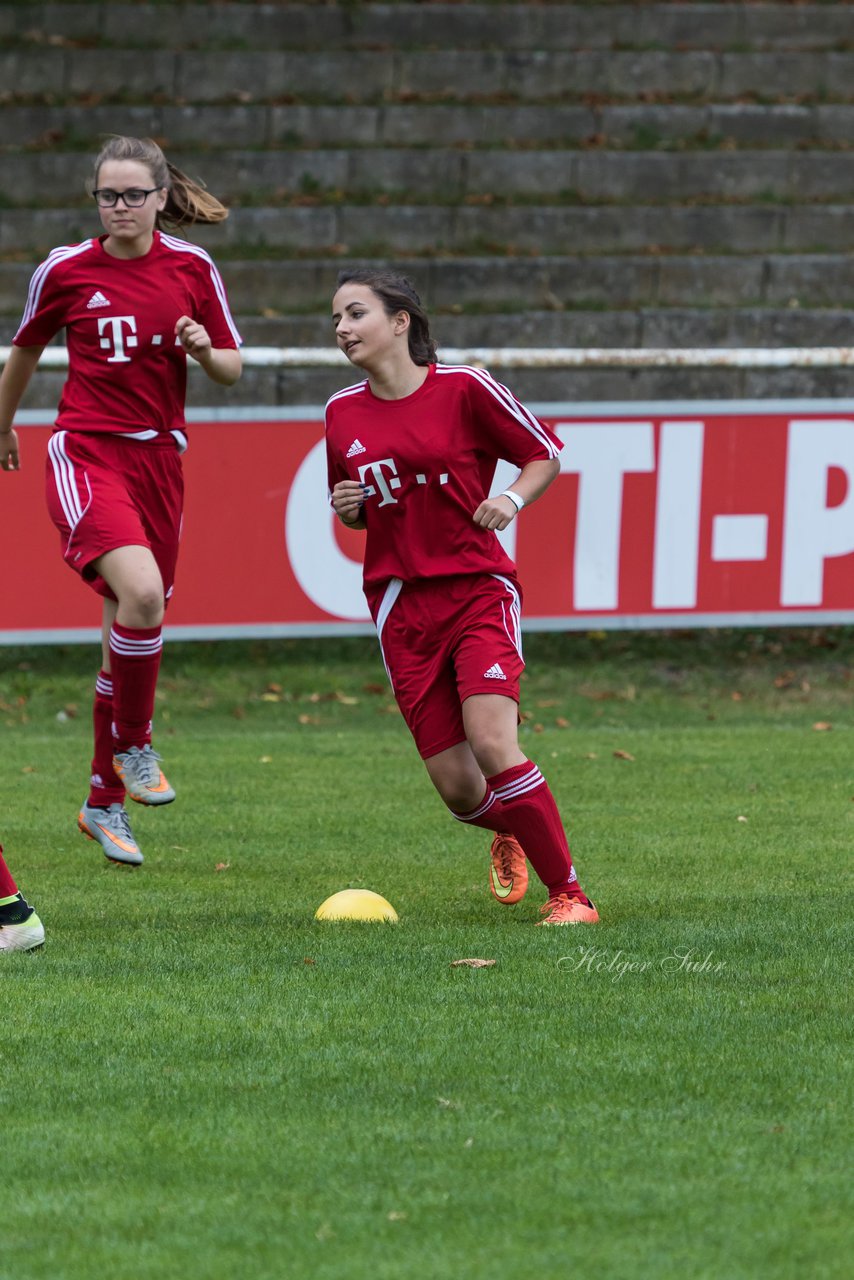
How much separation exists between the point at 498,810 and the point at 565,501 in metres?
5.58

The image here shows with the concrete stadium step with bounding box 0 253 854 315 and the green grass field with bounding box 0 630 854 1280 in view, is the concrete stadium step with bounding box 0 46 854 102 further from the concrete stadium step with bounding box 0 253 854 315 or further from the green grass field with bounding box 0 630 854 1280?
the green grass field with bounding box 0 630 854 1280

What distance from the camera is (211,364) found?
6.59 meters

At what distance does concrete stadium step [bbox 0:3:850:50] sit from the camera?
17.4 m

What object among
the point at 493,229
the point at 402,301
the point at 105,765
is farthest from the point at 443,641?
the point at 493,229

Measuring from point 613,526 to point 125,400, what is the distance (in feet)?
16.6

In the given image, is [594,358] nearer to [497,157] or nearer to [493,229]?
[493,229]

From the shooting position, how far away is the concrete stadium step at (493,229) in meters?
15.4

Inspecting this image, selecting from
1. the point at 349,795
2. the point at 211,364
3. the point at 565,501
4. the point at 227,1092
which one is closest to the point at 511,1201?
the point at 227,1092

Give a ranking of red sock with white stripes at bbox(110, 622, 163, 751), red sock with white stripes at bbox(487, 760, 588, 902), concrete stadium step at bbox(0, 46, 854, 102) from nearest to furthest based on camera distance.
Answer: red sock with white stripes at bbox(487, 760, 588, 902), red sock with white stripes at bbox(110, 622, 163, 751), concrete stadium step at bbox(0, 46, 854, 102)

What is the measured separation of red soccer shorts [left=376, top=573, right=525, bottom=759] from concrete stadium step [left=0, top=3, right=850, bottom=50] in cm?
1288

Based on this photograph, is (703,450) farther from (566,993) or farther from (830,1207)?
(830,1207)

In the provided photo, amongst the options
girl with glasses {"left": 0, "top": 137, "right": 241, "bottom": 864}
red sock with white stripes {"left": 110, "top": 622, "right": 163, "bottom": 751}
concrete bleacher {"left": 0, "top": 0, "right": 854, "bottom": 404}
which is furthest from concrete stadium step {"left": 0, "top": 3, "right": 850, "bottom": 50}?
A: red sock with white stripes {"left": 110, "top": 622, "right": 163, "bottom": 751}

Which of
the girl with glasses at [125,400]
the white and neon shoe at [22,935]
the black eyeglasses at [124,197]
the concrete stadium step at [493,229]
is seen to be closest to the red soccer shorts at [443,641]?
the girl with glasses at [125,400]

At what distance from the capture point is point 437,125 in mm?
16562
